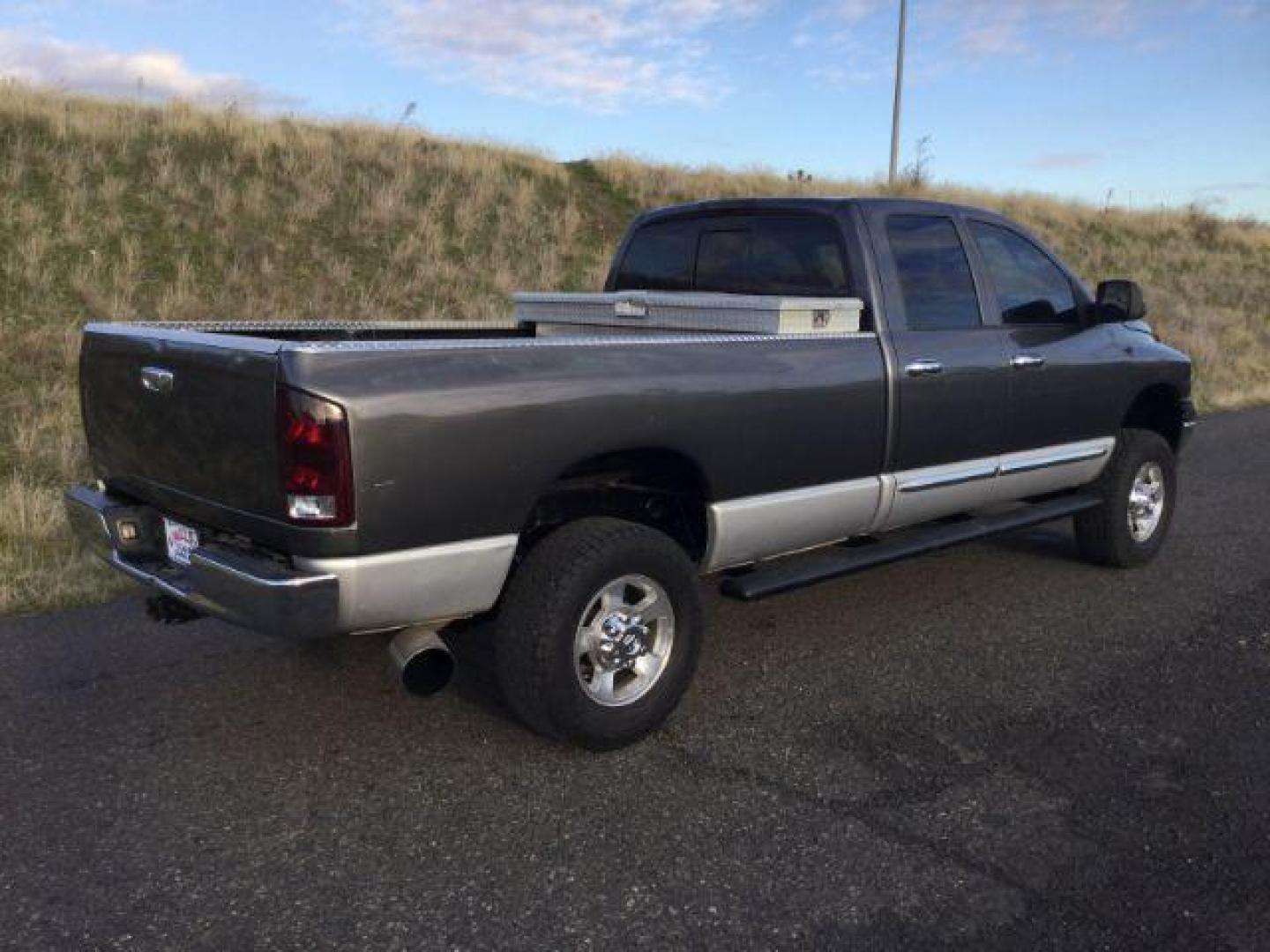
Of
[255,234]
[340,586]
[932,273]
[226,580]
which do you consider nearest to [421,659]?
[340,586]

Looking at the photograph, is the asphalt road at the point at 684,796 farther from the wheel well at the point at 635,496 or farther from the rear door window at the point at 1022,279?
the rear door window at the point at 1022,279

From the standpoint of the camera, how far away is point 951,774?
3430 millimetres

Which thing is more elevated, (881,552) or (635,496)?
(635,496)

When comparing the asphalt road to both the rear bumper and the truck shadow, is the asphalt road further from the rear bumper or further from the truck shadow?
the truck shadow

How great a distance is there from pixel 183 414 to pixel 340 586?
2.76ft

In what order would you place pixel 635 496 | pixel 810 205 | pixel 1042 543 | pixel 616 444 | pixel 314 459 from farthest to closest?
pixel 1042 543
pixel 810 205
pixel 635 496
pixel 616 444
pixel 314 459

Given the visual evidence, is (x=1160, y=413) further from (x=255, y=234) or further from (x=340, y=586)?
(x=255, y=234)

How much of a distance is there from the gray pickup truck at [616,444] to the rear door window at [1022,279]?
0.6 inches

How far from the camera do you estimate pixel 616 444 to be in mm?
3518

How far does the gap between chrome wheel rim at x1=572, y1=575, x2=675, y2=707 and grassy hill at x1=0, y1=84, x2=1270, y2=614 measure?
3745 millimetres

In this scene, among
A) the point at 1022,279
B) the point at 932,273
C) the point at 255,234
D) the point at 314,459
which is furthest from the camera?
the point at 255,234

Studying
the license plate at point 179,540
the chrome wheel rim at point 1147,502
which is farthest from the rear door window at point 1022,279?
the license plate at point 179,540

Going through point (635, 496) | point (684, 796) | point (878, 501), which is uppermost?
point (635, 496)

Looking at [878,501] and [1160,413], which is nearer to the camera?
[878,501]
